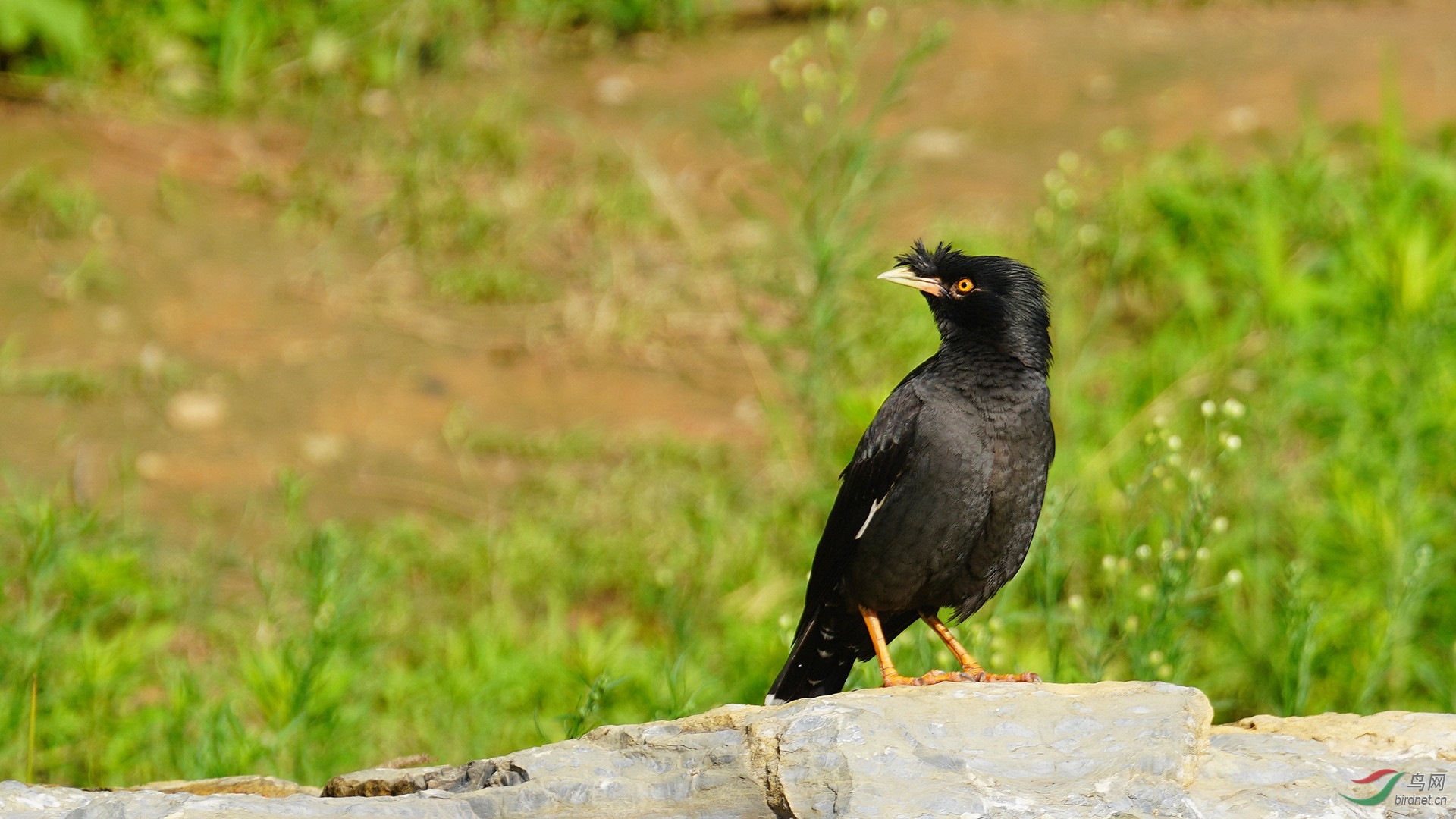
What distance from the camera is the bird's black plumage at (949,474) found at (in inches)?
159

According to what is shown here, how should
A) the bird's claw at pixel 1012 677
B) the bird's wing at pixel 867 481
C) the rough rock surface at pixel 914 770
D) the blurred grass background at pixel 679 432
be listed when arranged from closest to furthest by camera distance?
the rough rock surface at pixel 914 770 < the bird's claw at pixel 1012 677 < the bird's wing at pixel 867 481 < the blurred grass background at pixel 679 432

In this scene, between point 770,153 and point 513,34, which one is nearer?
point 770,153

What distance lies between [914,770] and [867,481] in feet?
4.32

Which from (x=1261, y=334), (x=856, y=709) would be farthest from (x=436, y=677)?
(x=1261, y=334)

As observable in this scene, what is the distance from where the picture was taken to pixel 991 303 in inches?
170

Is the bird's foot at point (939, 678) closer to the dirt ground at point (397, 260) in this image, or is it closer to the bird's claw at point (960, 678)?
the bird's claw at point (960, 678)

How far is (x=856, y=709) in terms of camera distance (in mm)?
3270

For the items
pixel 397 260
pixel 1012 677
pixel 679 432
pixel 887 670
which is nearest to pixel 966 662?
pixel 887 670

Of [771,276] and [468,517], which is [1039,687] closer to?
[468,517]

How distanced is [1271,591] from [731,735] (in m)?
3.35
